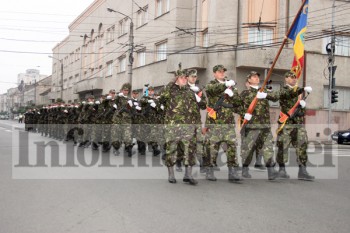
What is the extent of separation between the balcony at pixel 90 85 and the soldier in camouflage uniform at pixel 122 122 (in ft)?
99.8

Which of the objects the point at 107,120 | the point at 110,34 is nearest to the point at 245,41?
the point at 107,120

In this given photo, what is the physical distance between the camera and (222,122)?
22.7ft

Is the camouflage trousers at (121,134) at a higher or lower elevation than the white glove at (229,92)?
lower

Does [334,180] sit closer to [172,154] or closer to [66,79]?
[172,154]

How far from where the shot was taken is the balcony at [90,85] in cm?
4091

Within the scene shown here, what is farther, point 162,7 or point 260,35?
point 162,7

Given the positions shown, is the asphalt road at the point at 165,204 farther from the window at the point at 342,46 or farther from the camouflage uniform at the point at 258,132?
the window at the point at 342,46

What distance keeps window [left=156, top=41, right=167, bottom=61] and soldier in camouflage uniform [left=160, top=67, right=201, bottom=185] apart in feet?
68.5

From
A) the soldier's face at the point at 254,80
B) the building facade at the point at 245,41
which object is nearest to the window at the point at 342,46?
the building facade at the point at 245,41

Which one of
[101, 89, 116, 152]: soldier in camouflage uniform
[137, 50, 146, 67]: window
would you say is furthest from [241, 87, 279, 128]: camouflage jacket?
[137, 50, 146, 67]: window

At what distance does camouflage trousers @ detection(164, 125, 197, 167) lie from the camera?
21.9ft

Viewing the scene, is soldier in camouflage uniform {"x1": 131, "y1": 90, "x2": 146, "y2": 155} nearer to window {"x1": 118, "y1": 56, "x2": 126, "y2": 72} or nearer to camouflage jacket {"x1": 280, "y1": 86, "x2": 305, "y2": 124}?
camouflage jacket {"x1": 280, "y1": 86, "x2": 305, "y2": 124}

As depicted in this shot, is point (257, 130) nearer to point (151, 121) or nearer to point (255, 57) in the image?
point (151, 121)

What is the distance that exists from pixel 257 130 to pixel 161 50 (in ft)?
71.7
